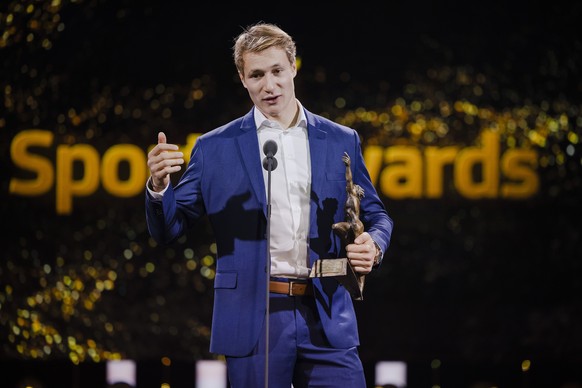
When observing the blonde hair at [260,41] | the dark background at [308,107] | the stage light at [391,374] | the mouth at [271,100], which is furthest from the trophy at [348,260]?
the dark background at [308,107]

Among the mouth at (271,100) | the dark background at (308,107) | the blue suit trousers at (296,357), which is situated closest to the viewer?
the blue suit trousers at (296,357)

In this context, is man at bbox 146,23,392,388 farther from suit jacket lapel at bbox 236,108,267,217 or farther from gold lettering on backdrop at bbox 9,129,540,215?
gold lettering on backdrop at bbox 9,129,540,215

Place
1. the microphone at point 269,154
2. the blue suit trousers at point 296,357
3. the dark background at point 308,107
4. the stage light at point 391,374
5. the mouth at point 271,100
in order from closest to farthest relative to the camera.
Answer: the microphone at point 269,154
the blue suit trousers at point 296,357
the mouth at point 271,100
the stage light at point 391,374
the dark background at point 308,107

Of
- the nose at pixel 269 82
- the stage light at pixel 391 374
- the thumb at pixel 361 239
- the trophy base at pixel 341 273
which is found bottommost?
the stage light at pixel 391 374

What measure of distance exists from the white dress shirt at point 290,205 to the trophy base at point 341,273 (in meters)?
0.08

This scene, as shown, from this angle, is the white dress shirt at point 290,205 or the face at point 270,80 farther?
the face at point 270,80

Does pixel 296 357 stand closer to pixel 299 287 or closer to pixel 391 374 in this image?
pixel 299 287

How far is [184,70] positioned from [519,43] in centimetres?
227

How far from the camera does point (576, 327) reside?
569cm

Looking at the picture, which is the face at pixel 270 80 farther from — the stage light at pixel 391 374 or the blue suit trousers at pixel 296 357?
the stage light at pixel 391 374

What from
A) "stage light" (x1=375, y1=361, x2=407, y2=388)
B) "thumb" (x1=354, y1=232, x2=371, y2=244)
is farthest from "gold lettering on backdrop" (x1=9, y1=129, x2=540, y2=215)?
"thumb" (x1=354, y1=232, x2=371, y2=244)

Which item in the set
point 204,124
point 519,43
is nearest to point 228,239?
point 204,124

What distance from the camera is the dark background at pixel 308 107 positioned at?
218 inches

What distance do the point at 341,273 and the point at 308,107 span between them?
345 cm
